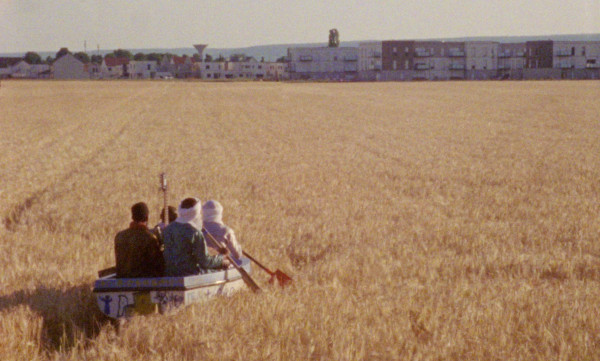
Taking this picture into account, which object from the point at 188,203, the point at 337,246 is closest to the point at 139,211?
the point at 188,203

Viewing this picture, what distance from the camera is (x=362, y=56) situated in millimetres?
161875

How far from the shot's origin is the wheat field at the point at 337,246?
620 cm

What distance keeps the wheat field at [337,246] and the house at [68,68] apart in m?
164

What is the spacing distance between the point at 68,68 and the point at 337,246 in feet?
598

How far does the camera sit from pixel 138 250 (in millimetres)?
7293

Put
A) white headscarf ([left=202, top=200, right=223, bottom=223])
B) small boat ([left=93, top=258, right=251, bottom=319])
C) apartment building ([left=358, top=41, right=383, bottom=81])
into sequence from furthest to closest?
apartment building ([left=358, top=41, right=383, bottom=81]), white headscarf ([left=202, top=200, right=223, bottom=223]), small boat ([left=93, top=258, right=251, bottom=319])

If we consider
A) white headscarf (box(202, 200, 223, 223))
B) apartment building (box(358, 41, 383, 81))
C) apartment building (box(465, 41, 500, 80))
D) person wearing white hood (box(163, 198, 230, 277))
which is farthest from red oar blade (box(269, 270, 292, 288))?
apartment building (box(465, 41, 500, 80))

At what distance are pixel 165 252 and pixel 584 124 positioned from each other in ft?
101

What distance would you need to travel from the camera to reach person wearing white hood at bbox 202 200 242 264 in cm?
789

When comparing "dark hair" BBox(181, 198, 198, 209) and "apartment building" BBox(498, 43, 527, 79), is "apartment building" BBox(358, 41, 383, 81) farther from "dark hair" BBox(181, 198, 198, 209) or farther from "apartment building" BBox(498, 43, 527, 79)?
"dark hair" BBox(181, 198, 198, 209)

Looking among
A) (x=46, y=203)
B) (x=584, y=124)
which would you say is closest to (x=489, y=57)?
(x=584, y=124)

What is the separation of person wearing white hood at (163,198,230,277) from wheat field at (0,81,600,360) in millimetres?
428

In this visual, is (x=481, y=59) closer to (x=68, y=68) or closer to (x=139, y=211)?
(x=68, y=68)

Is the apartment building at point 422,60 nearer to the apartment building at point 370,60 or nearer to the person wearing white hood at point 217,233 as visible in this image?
the apartment building at point 370,60
